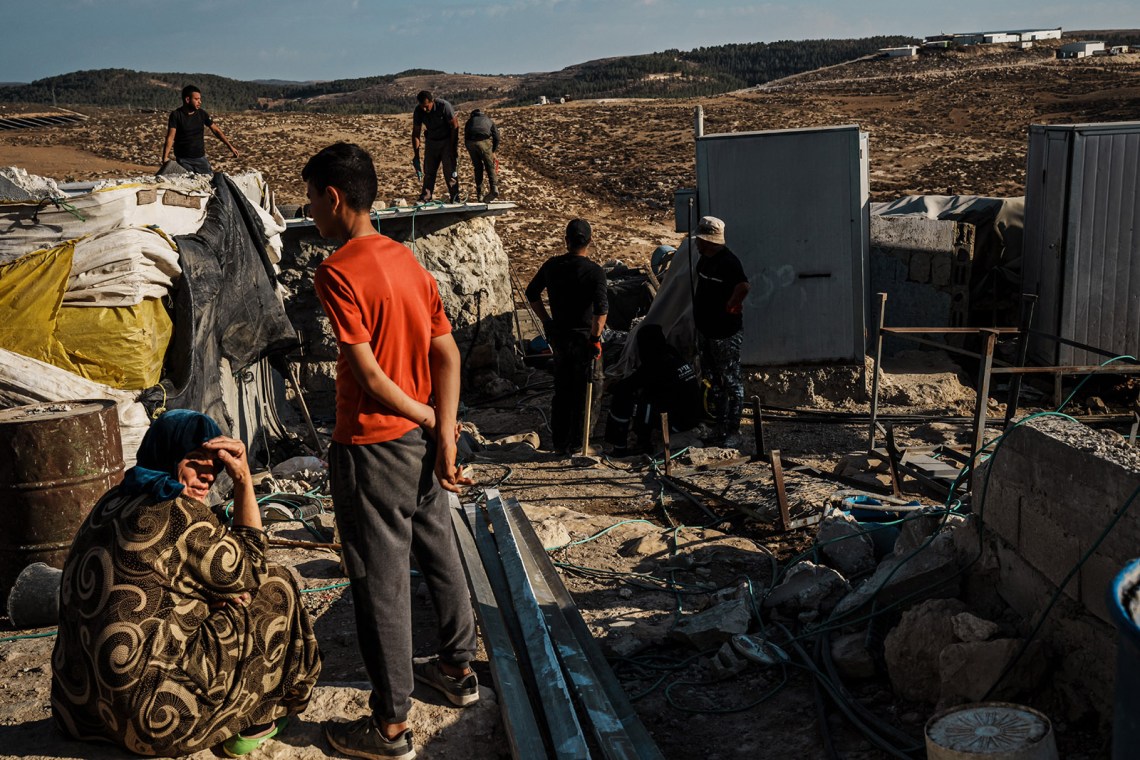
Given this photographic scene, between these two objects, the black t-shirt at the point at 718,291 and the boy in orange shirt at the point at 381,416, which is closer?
the boy in orange shirt at the point at 381,416

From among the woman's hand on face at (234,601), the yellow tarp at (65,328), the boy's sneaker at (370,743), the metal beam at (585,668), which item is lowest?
the metal beam at (585,668)

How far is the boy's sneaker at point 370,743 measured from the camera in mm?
3338

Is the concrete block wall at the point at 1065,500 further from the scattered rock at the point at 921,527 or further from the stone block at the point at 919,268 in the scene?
the stone block at the point at 919,268

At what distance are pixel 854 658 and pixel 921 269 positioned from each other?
680 centimetres

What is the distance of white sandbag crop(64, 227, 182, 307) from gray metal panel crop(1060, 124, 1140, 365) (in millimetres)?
7341

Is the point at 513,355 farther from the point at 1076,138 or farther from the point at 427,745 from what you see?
the point at 427,745

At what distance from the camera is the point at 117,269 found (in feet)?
20.1

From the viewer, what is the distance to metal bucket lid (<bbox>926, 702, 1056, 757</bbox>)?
2756mm

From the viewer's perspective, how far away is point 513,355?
12125 mm

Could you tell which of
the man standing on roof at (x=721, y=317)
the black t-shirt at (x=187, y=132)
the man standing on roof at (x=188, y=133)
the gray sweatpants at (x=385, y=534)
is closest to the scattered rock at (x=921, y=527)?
the gray sweatpants at (x=385, y=534)

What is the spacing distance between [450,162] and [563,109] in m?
24.4

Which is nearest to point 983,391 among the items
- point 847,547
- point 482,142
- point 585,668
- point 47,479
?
point 847,547

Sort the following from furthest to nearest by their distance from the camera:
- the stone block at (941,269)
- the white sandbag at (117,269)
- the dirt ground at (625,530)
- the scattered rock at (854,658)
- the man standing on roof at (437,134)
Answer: the man standing on roof at (437,134) < the stone block at (941,269) < the white sandbag at (117,269) < the scattered rock at (854,658) < the dirt ground at (625,530)

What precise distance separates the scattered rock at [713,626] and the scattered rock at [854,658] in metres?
0.49
